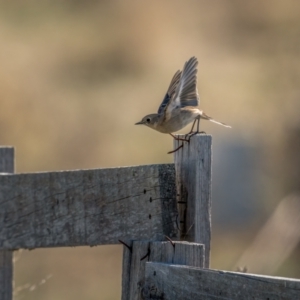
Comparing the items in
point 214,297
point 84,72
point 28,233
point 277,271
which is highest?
point 84,72

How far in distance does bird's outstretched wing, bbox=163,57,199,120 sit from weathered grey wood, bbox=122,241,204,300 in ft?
7.88

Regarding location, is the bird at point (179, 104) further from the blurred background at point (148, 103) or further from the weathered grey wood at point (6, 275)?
the weathered grey wood at point (6, 275)

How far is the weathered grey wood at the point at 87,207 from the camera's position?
288 centimetres

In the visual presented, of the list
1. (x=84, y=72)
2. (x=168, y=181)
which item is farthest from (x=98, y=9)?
(x=168, y=181)

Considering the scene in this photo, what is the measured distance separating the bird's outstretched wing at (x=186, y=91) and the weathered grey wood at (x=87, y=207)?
235 cm

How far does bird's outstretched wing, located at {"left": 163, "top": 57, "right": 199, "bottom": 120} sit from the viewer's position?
554 cm

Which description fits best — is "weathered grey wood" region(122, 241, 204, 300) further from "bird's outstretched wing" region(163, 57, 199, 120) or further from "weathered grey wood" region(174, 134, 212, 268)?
"bird's outstretched wing" region(163, 57, 199, 120)

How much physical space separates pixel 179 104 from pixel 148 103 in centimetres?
1136

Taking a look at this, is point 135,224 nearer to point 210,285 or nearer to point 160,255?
point 160,255

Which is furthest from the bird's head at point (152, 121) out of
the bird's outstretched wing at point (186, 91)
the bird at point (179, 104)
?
the bird's outstretched wing at point (186, 91)

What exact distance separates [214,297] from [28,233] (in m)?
0.69

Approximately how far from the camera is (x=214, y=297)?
2936 millimetres

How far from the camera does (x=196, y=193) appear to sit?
338cm

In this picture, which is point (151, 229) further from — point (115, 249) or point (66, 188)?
point (115, 249)
